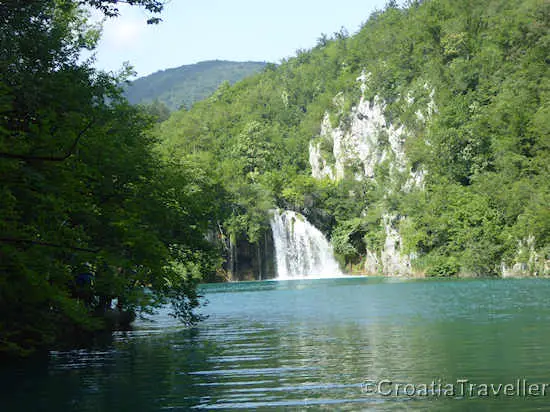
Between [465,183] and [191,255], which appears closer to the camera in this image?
[191,255]

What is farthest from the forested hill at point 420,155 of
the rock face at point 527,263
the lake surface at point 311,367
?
the lake surface at point 311,367

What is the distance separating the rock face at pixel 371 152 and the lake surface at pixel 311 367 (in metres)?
44.1

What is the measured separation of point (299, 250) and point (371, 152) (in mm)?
16641

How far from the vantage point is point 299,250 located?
2857 inches

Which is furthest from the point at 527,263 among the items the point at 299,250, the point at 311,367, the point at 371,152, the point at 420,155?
the point at 311,367

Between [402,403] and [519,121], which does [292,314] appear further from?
[519,121]

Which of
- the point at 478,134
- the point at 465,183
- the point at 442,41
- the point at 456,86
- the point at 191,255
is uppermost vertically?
the point at 442,41

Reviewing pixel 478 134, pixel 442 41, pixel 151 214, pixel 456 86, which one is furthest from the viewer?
pixel 442 41

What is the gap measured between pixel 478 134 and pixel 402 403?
178 ft

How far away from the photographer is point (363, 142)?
83.6 m

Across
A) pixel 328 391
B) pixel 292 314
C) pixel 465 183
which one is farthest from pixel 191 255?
pixel 465 183

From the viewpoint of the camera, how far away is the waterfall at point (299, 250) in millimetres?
71875

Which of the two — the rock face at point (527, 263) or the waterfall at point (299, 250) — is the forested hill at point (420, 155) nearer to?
the rock face at point (527, 263)

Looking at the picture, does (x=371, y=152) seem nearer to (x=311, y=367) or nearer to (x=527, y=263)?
(x=527, y=263)
